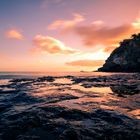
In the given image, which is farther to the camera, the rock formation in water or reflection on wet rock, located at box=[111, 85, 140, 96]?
the rock formation in water

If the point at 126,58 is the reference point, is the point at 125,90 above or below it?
below

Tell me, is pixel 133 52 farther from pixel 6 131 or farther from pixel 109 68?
pixel 6 131

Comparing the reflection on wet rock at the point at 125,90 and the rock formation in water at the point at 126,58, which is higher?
the rock formation in water at the point at 126,58

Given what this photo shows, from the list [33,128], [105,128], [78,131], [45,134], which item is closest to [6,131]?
[33,128]

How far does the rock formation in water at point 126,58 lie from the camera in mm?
138875

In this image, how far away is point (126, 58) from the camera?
14600 cm

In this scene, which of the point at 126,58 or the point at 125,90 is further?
the point at 126,58

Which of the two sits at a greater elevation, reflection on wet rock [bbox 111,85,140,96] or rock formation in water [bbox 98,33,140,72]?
rock formation in water [bbox 98,33,140,72]

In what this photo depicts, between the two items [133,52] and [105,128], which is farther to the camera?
[133,52]

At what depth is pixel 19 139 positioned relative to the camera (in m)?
6.99

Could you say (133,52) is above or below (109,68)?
above

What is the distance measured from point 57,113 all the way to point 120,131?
3.62 meters

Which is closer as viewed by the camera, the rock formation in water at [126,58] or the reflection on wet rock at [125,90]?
the reflection on wet rock at [125,90]

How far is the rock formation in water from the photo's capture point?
456 ft
